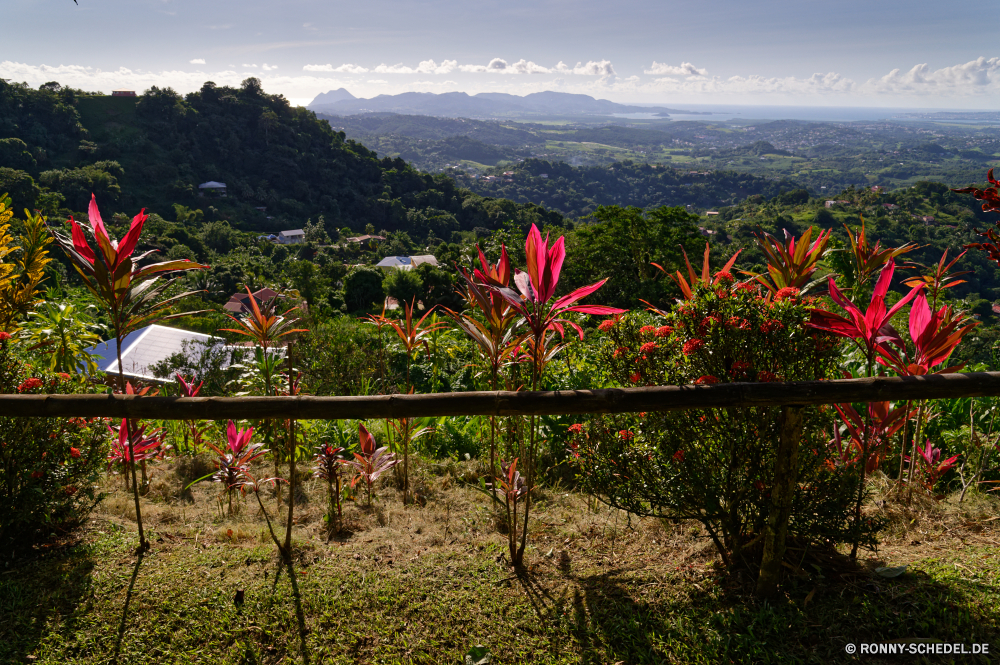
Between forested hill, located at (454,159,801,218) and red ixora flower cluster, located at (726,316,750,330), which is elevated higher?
forested hill, located at (454,159,801,218)

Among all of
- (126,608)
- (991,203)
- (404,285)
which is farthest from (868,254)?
(404,285)

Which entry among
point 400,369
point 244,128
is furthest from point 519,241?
point 244,128

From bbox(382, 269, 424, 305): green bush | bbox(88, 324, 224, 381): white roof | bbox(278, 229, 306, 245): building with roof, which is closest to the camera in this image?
bbox(88, 324, 224, 381): white roof

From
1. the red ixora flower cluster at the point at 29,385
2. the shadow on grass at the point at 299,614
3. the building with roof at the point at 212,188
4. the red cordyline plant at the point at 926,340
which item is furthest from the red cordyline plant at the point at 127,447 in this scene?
the building with roof at the point at 212,188

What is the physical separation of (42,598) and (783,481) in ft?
6.88

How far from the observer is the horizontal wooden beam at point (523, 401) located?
1.28 meters

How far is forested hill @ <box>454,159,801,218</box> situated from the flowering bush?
92.1 metres

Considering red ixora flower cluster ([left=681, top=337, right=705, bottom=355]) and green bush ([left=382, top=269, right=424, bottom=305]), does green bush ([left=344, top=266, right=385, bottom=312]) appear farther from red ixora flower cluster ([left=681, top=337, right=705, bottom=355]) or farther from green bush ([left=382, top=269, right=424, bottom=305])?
red ixora flower cluster ([left=681, top=337, right=705, bottom=355])

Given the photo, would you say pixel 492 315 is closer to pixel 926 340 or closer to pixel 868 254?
pixel 926 340

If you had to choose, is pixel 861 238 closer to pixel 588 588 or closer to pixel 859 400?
pixel 859 400

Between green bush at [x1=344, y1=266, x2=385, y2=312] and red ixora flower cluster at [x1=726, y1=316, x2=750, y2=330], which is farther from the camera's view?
green bush at [x1=344, y1=266, x2=385, y2=312]

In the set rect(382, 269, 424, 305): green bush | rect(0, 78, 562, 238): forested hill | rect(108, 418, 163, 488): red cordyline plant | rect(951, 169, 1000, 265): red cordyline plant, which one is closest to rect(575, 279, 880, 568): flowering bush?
rect(951, 169, 1000, 265): red cordyline plant

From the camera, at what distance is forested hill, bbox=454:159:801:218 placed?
9556cm

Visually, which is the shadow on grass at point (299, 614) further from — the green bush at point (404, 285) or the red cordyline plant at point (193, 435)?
the green bush at point (404, 285)
